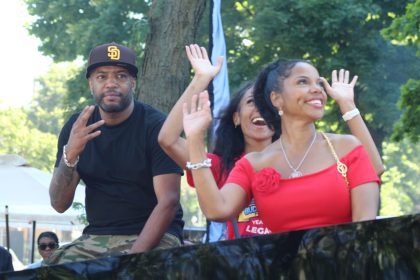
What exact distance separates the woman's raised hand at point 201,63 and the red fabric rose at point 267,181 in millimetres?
703

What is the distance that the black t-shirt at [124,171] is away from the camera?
548cm

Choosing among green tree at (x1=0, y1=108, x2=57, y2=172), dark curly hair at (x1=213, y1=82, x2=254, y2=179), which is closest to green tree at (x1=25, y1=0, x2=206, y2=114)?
dark curly hair at (x1=213, y1=82, x2=254, y2=179)

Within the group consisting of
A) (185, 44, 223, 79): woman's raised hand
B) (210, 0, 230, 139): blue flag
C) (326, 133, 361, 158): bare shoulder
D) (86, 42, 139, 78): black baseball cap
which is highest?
(210, 0, 230, 139): blue flag

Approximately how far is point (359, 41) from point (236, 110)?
1771cm

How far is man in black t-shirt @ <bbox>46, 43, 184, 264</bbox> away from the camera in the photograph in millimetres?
5457

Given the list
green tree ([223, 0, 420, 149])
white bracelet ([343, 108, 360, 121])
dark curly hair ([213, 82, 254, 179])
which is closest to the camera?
white bracelet ([343, 108, 360, 121])

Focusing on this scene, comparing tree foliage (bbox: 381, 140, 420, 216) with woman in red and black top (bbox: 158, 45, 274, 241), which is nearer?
woman in red and black top (bbox: 158, 45, 274, 241)

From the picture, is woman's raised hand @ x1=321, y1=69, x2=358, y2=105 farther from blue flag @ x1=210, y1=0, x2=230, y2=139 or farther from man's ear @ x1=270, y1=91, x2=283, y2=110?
blue flag @ x1=210, y1=0, x2=230, y2=139

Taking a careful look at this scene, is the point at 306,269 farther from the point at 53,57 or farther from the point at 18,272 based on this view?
the point at 53,57

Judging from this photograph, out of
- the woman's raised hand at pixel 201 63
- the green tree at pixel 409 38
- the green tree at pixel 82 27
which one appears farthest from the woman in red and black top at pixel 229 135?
the green tree at pixel 82 27

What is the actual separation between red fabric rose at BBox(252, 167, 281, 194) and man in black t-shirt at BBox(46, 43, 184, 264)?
1134mm

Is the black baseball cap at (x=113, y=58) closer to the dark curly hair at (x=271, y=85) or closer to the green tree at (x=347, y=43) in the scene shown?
the dark curly hair at (x=271, y=85)

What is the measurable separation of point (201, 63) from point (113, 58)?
0.88 meters

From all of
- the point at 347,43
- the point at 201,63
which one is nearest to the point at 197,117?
the point at 201,63
